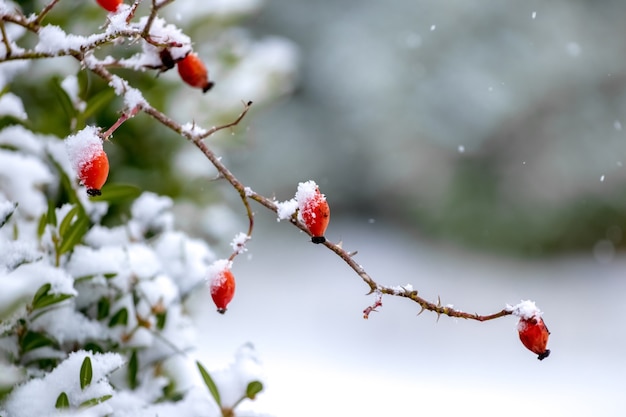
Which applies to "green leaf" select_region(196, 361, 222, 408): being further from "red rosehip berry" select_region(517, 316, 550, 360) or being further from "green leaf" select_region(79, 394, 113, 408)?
"red rosehip berry" select_region(517, 316, 550, 360)

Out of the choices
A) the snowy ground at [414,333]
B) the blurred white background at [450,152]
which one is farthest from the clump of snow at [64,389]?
the blurred white background at [450,152]

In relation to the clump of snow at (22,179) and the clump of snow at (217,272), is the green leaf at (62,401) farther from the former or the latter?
the clump of snow at (22,179)

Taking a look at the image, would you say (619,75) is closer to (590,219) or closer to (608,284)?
(590,219)

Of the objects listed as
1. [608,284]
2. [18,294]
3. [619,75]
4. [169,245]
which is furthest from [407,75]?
[18,294]

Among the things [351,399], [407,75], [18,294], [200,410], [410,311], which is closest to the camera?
[18,294]

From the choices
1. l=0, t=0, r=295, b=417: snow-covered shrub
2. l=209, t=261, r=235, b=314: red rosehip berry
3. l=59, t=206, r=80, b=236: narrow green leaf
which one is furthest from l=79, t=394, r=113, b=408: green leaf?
l=59, t=206, r=80, b=236: narrow green leaf
